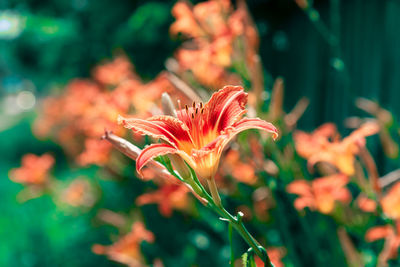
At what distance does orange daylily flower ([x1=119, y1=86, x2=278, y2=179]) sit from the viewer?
23.9 inches

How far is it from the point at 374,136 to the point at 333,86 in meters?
0.48

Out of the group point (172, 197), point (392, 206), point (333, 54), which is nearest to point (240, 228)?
point (392, 206)

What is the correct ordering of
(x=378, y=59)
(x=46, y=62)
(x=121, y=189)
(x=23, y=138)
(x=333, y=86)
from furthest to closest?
(x=23, y=138)
(x=46, y=62)
(x=121, y=189)
(x=333, y=86)
(x=378, y=59)

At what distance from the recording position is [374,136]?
2.11m

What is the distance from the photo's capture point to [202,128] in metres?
0.67

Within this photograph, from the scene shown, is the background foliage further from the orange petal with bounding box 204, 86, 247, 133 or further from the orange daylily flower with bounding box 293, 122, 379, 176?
the orange petal with bounding box 204, 86, 247, 133

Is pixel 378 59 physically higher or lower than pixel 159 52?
lower

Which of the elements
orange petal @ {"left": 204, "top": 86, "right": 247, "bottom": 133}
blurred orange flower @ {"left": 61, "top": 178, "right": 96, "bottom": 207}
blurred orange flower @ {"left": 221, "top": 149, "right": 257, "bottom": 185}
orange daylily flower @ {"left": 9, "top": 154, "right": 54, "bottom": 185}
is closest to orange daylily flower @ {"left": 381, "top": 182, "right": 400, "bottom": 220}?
blurred orange flower @ {"left": 221, "top": 149, "right": 257, "bottom": 185}

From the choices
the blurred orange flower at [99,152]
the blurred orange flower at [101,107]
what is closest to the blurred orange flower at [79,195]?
the blurred orange flower at [101,107]

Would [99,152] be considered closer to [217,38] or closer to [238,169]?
[238,169]

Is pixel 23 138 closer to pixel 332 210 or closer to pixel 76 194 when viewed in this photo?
pixel 76 194

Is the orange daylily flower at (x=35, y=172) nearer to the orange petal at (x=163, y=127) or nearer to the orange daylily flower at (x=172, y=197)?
the orange daylily flower at (x=172, y=197)

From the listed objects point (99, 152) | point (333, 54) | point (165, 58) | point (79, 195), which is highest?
point (165, 58)

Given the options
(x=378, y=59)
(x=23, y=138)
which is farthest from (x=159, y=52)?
(x=23, y=138)
